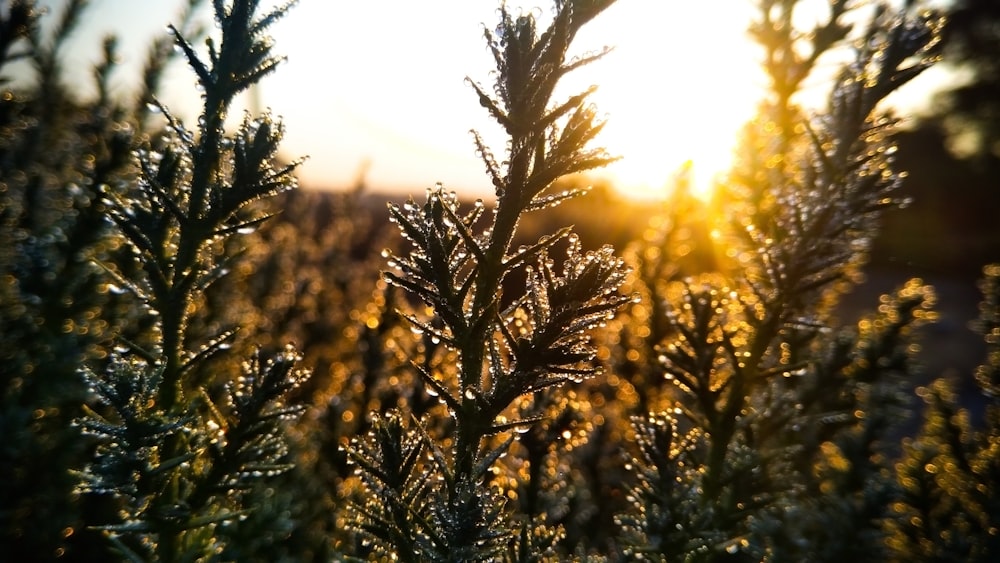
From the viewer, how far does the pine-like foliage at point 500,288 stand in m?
1.22

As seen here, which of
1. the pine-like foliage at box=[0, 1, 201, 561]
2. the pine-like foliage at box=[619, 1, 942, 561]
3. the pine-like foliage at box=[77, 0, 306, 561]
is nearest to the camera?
the pine-like foliage at box=[77, 0, 306, 561]

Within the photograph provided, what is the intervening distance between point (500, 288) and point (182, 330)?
0.73 m

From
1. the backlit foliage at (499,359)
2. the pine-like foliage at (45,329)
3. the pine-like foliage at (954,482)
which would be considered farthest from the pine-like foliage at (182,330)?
the pine-like foliage at (954,482)

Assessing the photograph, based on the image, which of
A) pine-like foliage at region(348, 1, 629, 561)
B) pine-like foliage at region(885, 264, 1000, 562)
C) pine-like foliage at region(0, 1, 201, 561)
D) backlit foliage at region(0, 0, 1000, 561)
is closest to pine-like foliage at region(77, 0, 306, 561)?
backlit foliage at region(0, 0, 1000, 561)

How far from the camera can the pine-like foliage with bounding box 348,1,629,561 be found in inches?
48.2

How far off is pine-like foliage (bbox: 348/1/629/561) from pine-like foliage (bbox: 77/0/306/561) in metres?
0.37

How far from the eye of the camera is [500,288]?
1.31 m

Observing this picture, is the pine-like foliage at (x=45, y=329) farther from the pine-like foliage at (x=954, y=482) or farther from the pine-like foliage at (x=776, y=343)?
the pine-like foliage at (x=954, y=482)

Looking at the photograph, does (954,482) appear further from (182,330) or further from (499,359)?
(182,330)

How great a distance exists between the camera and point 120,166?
99.7 inches

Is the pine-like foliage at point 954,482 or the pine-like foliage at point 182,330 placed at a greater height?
the pine-like foliage at point 182,330

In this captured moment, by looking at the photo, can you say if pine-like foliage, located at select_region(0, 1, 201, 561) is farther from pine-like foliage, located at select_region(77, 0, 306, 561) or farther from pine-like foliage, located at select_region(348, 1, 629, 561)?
pine-like foliage, located at select_region(348, 1, 629, 561)

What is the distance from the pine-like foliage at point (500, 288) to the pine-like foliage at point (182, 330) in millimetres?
369

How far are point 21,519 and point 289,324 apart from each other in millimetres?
2334
